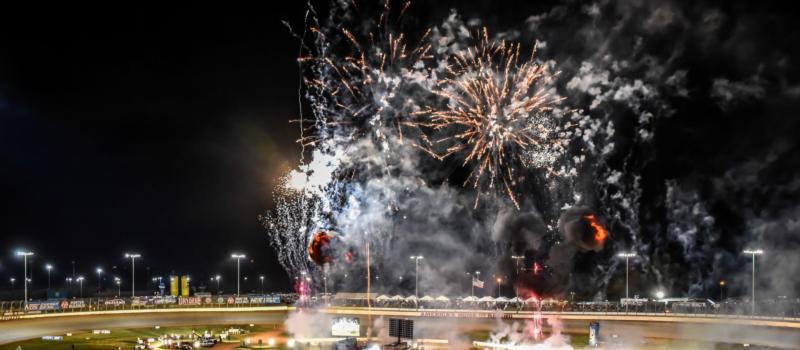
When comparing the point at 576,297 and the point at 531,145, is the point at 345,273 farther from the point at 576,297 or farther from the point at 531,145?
the point at 531,145

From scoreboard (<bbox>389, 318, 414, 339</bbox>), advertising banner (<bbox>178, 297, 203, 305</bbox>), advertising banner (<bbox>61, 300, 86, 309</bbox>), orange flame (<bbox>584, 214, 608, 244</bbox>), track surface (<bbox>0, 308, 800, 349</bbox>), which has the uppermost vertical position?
orange flame (<bbox>584, 214, 608, 244</bbox>)

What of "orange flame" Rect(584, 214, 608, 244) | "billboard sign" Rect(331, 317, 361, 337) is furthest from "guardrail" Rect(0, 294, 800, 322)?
"billboard sign" Rect(331, 317, 361, 337)

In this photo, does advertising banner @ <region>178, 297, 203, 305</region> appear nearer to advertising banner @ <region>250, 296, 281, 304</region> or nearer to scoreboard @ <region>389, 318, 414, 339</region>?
advertising banner @ <region>250, 296, 281, 304</region>

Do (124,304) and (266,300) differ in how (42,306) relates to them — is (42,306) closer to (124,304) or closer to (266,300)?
(124,304)

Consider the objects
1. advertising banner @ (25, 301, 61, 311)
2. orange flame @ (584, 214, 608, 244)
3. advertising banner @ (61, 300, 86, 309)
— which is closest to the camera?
advertising banner @ (25, 301, 61, 311)

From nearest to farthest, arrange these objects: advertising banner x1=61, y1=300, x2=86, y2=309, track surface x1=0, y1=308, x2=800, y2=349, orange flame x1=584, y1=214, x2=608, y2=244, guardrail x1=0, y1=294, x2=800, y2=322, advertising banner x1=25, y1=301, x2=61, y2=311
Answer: track surface x1=0, y1=308, x2=800, y2=349 → guardrail x1=0, y1=294, x2=800, y2=322 → advertising banner x1=25, y1=301, x2=61, y2=311 → advertising banner x1=61, y1=300, x2=86, y2=309 → orange flame x1=584, y1=214, x2=608, y2=244

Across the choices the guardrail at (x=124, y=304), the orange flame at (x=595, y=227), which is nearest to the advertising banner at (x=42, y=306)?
the guardrail at (x=124, y=304)

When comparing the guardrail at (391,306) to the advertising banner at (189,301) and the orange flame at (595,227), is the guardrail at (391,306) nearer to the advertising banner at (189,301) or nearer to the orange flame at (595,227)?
the advertising banner at (189,301)

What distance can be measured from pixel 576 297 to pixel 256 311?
43345mm

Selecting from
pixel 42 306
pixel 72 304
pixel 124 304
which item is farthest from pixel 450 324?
pixel 42 306

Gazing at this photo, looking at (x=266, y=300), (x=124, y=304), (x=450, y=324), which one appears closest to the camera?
(x=450, y=324)

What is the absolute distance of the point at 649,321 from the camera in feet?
216

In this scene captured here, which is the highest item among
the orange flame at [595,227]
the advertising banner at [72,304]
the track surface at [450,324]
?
the orange flame at [595,227]

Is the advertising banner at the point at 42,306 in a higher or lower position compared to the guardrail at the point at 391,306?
higher
